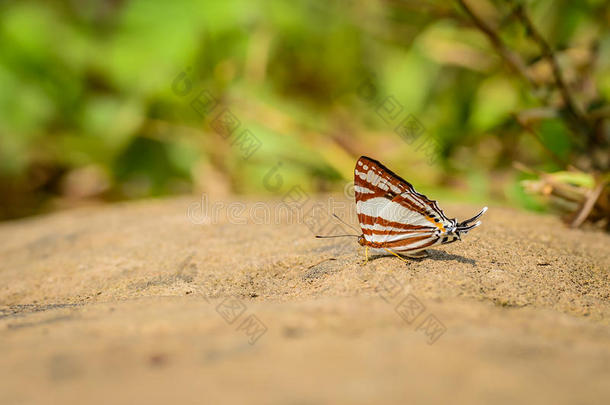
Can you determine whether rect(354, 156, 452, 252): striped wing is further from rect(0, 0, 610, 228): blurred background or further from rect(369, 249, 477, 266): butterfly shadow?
rect(0, 0, 610, 228): blurred background

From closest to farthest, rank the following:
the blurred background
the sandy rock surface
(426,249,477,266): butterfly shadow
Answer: the sandy rock surface → (426,249,477,266): butterfly shadow → the blurred background

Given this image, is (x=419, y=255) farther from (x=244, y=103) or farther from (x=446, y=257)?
(x=244, y=103)

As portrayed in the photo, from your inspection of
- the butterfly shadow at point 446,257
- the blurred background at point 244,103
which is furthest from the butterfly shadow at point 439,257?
the blurred background at point 244,103

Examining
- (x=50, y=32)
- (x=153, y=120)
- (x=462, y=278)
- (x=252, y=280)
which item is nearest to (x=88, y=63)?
(x=50, y=32)

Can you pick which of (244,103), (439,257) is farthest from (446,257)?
(244,103)

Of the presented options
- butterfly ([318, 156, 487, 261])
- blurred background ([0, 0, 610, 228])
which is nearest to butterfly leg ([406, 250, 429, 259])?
butterfly ([318, 156, 487, 261])

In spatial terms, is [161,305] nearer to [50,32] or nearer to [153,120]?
[153,120]
